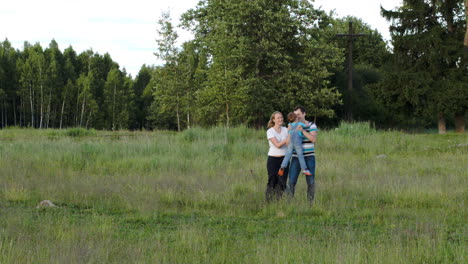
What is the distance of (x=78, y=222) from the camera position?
7.07 metres

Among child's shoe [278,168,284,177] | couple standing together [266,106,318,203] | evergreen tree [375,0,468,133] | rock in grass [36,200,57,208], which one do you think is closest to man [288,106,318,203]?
couple standing together [266,106,318,203]

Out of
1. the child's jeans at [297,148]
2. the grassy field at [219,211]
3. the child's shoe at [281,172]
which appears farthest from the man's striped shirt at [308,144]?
the grassy field at [219,211]

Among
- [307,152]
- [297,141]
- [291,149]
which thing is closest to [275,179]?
[291,149]

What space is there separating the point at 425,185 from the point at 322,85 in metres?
29.1

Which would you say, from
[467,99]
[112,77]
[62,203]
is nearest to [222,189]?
[62,203]

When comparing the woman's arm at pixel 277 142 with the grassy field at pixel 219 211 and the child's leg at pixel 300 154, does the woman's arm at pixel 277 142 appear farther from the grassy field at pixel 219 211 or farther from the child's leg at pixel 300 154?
the grassy field at pixel 219 211

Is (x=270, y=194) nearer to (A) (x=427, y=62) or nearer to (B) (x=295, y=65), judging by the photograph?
(A) (x=427, y=62)

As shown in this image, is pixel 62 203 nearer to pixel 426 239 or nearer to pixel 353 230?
pixel 353 230

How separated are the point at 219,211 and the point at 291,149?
173cm

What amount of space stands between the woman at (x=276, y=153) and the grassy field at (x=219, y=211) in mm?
326

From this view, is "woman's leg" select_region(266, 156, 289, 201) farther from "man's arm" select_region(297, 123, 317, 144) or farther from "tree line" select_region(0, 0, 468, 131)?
"tree line" select_region(0, 0, 468, 131)

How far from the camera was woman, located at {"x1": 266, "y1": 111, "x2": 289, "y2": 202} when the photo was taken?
855cm

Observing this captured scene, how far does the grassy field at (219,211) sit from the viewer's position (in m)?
5.45

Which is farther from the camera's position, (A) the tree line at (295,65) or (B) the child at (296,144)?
(A) the tree line at (295,65)
